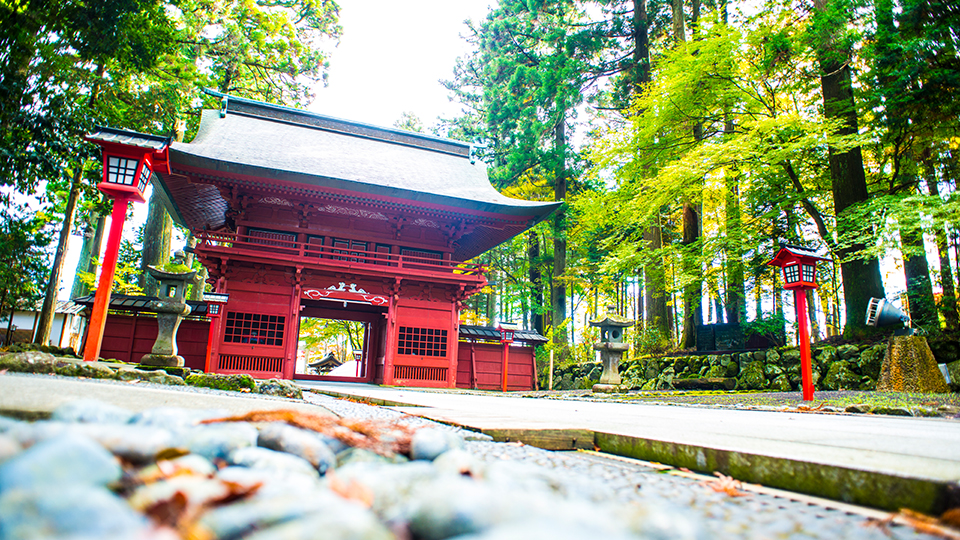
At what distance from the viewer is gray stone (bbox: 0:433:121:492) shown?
0.74 metres

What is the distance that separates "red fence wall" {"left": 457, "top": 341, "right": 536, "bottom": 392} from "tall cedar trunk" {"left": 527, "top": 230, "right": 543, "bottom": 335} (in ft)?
17.0

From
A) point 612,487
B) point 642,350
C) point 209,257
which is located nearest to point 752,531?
point 612,487

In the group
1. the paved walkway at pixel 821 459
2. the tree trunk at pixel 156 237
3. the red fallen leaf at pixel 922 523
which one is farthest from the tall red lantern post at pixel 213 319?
the red fallen leaf at pixel 922 523

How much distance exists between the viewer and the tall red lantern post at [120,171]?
7.08 metres

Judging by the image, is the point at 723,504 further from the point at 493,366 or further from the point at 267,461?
the point at 493,366

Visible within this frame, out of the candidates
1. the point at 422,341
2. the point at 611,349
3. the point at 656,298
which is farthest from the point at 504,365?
the point at 656,298

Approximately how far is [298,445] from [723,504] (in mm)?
1073

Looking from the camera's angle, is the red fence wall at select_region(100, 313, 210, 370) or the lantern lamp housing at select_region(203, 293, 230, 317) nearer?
the lantern lamp housing at select_region(203, 293, 230, 317)

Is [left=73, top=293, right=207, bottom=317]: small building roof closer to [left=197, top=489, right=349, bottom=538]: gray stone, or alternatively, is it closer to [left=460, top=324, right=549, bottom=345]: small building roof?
[left=460, top=324, right=549, bottom=345]: small building roof

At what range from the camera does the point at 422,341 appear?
12797 millimetres

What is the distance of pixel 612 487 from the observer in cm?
125

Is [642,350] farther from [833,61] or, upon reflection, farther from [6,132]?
[6,132]

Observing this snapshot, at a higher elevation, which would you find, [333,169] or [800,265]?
[333,169]

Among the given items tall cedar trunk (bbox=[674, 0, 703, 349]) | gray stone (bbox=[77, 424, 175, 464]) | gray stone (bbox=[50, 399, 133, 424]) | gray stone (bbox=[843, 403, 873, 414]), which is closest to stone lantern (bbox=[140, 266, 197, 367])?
gray stone (bbox=[50, 399, 133, 424])
